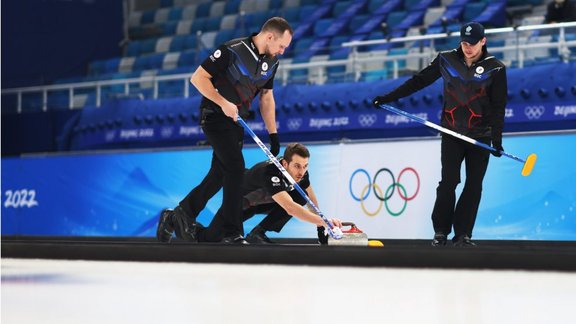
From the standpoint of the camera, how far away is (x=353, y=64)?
43.5 ft

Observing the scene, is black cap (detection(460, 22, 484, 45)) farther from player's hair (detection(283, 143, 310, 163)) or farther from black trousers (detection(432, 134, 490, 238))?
player's hair (detection(283, 143, 310, 163))

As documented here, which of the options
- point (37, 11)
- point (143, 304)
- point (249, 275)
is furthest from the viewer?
point (37, 11)

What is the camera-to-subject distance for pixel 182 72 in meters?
15.4

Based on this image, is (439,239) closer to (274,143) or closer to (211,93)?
(274,143)

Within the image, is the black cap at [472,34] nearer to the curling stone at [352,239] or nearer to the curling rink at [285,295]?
the curling stone at [352,239]

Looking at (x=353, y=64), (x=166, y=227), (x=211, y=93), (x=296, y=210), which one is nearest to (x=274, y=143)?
(x=296, y=210)

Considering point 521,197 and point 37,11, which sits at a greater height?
point 37,11

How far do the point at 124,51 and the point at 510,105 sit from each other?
11.0 metres

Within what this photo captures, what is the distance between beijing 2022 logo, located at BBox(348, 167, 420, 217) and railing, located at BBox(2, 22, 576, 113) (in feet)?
7.85

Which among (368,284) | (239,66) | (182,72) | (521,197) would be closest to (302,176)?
(239,66)

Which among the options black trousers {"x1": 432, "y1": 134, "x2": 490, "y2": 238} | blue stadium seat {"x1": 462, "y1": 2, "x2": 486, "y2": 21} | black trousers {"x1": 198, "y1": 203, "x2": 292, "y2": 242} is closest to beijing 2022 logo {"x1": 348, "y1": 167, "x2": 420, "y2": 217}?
black trousers {"x1": 198, "y1": 203, "x2": 292, "y2": 242}

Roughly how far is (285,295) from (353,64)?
9.08 metres

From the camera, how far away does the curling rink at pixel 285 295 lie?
11.6ft

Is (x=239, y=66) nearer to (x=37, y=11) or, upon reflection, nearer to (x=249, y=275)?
(x=249, y=275)
